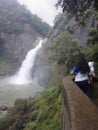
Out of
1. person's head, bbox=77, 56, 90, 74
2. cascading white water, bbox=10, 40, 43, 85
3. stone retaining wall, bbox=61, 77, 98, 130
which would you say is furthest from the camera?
cascading white water, bbox=10, 40, 43, 85

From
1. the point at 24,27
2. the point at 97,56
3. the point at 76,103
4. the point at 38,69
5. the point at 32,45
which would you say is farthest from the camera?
the point at 24,27

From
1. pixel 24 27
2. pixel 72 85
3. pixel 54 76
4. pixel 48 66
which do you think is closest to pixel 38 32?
pixel 24 27

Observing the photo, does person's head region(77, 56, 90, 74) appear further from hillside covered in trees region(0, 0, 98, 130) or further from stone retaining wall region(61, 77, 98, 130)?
hillside covered in trees region(0, 0, 98, 130)

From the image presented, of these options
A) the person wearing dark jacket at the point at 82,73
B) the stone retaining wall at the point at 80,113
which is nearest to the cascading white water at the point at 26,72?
the person wearing dark jacket at the point at 82,73

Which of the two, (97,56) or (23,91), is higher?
(97,56)

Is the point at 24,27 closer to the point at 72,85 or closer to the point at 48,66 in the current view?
the point at 48,66

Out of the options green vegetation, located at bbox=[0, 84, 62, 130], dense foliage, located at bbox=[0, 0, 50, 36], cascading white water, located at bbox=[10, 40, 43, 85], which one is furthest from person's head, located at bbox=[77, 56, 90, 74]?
dense foliage, located at bbox=[0, 0, 50, 36]

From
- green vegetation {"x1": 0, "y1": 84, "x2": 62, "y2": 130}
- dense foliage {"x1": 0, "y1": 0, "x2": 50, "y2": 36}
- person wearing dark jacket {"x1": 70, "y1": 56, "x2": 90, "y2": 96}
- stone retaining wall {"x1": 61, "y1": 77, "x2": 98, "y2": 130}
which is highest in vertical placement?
dense foliage {"x1": 0, "y1": 0, "x2": 50, "y2": 36}

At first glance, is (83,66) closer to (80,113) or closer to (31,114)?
(80,113)

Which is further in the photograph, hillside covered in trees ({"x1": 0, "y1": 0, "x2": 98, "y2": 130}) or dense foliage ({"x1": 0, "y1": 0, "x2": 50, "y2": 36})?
dense foliage ({"x1": 0, "y1": 0, "x2": 50, "y2": 36})

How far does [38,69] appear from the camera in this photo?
58.7 metres

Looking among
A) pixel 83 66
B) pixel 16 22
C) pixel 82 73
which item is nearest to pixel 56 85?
pixel 82 73

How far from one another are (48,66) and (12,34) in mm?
43801

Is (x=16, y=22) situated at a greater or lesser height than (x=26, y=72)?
greater
